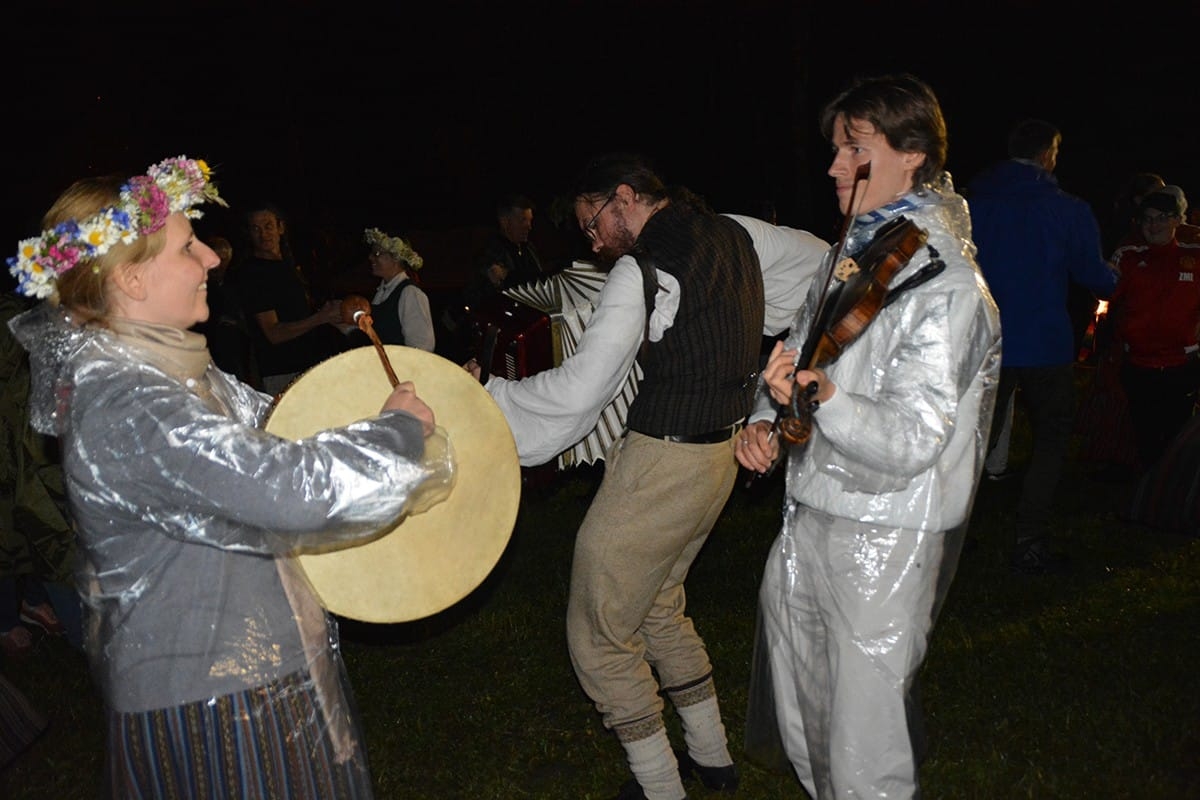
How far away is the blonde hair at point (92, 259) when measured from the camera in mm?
1960

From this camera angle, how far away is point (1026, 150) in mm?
5062

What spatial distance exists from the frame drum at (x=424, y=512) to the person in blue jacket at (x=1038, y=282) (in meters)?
3.20

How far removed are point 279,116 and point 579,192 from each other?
16595 mm

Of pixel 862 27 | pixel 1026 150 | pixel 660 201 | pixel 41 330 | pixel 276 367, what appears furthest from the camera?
pixel 862 27

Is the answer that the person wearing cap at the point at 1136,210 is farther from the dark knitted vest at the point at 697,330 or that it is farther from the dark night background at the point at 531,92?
the dark night background at the point at 531,92

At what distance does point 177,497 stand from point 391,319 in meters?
4.11

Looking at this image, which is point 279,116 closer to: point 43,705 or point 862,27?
point 862,27

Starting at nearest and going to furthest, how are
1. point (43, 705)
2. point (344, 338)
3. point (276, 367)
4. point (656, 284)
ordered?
point (656, 284) < point (43, 705) < point (276, 367) < point (344, 338)

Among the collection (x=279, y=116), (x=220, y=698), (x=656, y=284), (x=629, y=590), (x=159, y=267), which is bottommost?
(x=279, y=116)

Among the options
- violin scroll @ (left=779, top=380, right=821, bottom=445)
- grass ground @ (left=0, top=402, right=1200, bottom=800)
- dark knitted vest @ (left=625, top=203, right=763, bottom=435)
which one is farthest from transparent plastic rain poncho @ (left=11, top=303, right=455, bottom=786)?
grass ground @ (left=0, top=402, right=1200, bottom=800)

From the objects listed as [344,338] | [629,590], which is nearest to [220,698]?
[629,590]

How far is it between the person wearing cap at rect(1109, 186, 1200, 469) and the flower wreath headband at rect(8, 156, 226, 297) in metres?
5.23

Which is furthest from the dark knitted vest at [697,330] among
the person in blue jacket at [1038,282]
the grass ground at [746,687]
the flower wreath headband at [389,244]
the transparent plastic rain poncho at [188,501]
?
the flower wreath headband at [389,244]

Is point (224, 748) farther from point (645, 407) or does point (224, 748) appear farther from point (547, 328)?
point (547, 328)
